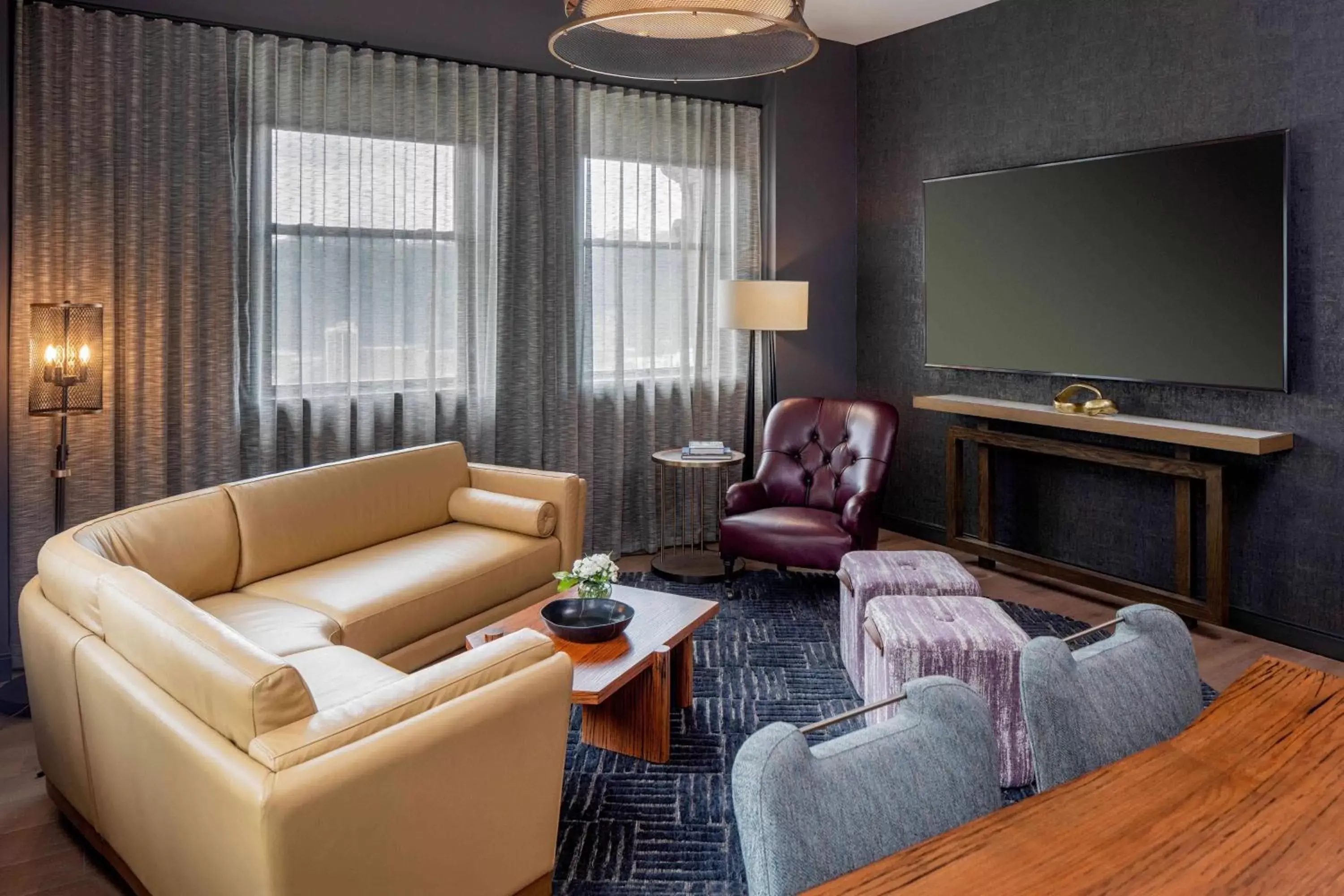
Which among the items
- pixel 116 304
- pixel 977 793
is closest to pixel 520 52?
pixel 116 304

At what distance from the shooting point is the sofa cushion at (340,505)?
3504 mm

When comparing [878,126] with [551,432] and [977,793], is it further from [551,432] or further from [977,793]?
[977,793]

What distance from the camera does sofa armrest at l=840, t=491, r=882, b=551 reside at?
440cm

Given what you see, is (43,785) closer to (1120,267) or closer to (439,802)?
(439,802)

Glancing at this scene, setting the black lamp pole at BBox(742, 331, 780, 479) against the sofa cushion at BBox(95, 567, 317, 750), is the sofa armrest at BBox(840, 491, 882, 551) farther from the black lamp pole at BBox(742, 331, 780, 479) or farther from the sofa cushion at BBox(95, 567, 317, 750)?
the sofa cushion at BBox(95, 567, 317, 750)

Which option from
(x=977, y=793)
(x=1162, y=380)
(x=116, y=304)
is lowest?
(x=977, y=793)

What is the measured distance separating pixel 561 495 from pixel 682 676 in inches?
43.8

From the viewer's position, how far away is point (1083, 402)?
457 cm

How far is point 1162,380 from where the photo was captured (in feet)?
13.8

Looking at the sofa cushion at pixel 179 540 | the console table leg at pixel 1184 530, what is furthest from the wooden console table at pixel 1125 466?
the sofa cushion at pixel 179 540

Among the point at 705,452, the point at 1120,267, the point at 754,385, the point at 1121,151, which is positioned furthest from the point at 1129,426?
the point at 754,385

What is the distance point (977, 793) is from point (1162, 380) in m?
3.49

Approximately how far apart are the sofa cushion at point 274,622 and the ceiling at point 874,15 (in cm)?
376

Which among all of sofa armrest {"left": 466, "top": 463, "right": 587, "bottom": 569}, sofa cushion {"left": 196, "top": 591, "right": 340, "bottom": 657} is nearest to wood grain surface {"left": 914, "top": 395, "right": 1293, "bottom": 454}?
sofa armrest {"left": 466, "top": 463, "right": 587, "bottom": 569}
